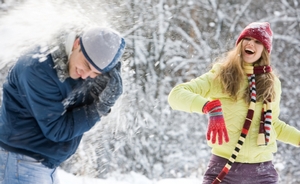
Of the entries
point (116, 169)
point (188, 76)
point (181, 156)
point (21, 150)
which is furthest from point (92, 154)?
point (21, 150)

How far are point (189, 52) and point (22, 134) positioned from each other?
7.76 m

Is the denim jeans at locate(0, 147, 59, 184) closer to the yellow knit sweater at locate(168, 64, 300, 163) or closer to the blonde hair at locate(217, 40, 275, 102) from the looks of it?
the yellow knit sweater at locate(168, 64, 300, 163)

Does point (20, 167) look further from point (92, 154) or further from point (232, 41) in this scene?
point (232, 41)

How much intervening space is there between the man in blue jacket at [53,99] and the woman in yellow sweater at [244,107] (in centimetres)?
55

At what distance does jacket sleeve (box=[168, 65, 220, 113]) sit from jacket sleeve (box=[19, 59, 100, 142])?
53 cm

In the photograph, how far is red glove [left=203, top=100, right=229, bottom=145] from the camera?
234 cm

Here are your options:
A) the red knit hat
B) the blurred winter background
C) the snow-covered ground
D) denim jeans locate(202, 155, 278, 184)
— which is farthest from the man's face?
the blurred winter background

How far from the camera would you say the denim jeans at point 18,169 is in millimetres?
2215

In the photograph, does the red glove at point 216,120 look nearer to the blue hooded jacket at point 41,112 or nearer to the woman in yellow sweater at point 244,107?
the woman in yellow sweater at point 244,107

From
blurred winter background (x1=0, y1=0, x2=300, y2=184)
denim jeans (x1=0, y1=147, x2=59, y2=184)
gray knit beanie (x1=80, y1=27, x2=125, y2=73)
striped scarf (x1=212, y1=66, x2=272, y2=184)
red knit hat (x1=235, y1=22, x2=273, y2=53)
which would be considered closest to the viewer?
gray knit beanie (x1=80, y1=27, x2=125, y2=73)

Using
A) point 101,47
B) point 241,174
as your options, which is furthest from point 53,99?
point 241,174

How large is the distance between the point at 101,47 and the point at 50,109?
1.41 ft

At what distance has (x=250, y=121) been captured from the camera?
265 centimetres

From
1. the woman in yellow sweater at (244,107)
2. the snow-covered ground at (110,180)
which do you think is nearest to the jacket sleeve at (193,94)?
the woman in yellow sweater at (244,107)
